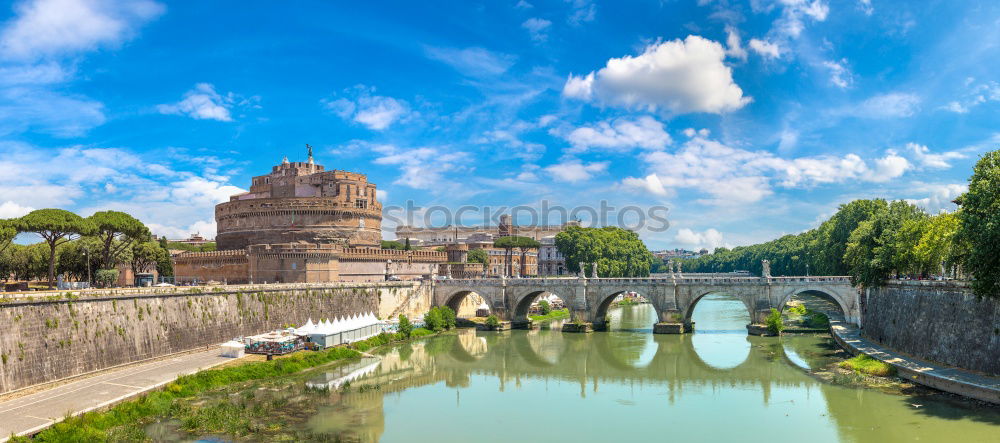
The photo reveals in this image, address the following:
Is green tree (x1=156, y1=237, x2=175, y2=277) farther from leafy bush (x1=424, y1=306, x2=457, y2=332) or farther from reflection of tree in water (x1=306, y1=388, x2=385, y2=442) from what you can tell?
reflection of tree in water (x1=306, y1=388, x2=385, y2=442)

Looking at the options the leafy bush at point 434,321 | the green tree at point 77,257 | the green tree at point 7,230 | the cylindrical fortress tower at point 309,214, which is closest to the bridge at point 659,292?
the leafy bush at point 434,321

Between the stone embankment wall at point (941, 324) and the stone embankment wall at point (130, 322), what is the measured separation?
34528 millimetres

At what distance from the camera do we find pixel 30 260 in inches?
2208

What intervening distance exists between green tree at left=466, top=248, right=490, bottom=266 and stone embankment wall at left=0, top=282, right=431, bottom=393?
41368mm

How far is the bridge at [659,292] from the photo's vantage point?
4638cm

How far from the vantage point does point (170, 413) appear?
24484 mm

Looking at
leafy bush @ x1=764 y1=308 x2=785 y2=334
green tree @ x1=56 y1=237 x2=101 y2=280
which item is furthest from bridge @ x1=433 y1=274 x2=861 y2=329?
green tree @ x1=56 y1=237 x2=101 y2=280

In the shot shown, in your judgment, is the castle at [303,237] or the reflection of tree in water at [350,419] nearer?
the reflection of tree in water at [350,419]

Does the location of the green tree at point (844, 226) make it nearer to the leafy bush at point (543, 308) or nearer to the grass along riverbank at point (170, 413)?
the leafy bush at point (543, 308)

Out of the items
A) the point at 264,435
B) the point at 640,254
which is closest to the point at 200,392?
the point at 264,435

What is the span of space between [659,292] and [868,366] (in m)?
19.8

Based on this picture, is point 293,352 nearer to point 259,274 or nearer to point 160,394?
point 160,394

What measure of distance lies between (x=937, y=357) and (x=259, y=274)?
4692cm

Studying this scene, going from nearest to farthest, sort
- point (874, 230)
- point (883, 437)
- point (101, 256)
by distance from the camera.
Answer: point (883, 437) → point (874, 230) → point (101, 256)
